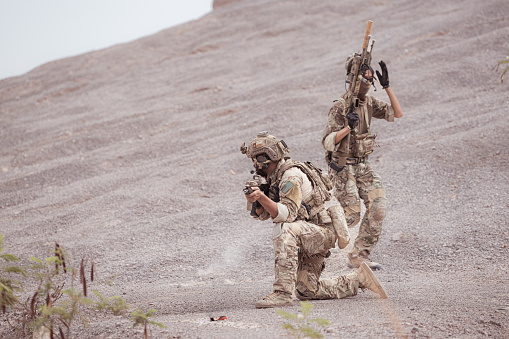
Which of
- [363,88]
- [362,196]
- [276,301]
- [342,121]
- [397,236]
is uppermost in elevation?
[363,88]

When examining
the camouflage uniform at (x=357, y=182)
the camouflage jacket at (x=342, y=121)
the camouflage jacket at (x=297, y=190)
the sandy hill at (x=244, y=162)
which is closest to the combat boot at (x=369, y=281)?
the sandy hill at (x=244, y=162)

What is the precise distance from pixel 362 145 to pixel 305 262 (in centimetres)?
187

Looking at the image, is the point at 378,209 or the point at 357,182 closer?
the point at 378,209

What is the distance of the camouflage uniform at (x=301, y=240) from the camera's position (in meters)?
5.00

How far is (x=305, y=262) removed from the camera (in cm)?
541

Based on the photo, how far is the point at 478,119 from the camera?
11508 mm

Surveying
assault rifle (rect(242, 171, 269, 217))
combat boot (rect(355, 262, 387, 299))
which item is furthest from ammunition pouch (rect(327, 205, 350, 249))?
assault rifle (rect(242, 171, 269, 217))

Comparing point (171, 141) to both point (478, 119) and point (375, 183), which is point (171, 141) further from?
point (375, 183)

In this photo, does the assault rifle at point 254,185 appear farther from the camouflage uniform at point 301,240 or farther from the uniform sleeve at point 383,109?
the uniform sleeve at point 383,109

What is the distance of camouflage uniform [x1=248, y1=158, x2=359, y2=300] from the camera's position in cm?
500

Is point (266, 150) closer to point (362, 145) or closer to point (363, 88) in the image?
point (362, 145)

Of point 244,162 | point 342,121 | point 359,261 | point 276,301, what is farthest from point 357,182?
point 244,162

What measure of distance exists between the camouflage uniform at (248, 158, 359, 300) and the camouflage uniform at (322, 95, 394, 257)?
3.77 ft

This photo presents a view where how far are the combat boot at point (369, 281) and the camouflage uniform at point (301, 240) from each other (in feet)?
0.25
